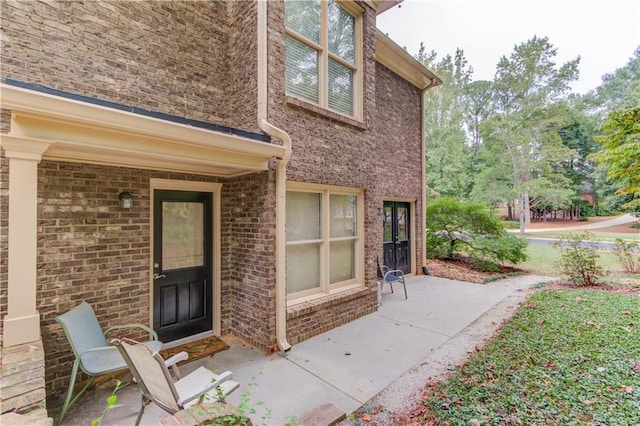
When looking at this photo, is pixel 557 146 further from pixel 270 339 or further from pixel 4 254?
pixel 4 254

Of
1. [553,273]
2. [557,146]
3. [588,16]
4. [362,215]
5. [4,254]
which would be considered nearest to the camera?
[4,254]

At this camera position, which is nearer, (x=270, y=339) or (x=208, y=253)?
(x=270, y=339)

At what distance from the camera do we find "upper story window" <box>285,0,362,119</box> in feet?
15.2

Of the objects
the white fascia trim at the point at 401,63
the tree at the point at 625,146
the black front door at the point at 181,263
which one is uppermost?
the white fascia trim at the point at 401,63

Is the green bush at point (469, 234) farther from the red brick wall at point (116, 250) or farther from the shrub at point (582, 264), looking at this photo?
the red brick wall at point (116, 250)

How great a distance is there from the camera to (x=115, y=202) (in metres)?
3.61

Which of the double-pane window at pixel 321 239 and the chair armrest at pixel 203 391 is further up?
the double-pane window at pixel 321 239

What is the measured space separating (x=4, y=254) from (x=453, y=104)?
24.8 m

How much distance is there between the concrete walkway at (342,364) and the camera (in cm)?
289

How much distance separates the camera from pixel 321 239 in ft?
16.2

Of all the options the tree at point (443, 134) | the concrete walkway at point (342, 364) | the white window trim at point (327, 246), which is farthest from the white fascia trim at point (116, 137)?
the tree at point (443, 134)

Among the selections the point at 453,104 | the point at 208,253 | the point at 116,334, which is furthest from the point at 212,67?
the point at 453,104

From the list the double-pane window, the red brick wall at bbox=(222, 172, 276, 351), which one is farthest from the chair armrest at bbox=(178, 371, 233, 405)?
the double-pane window

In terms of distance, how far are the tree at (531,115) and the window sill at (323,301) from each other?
72.3 ft
